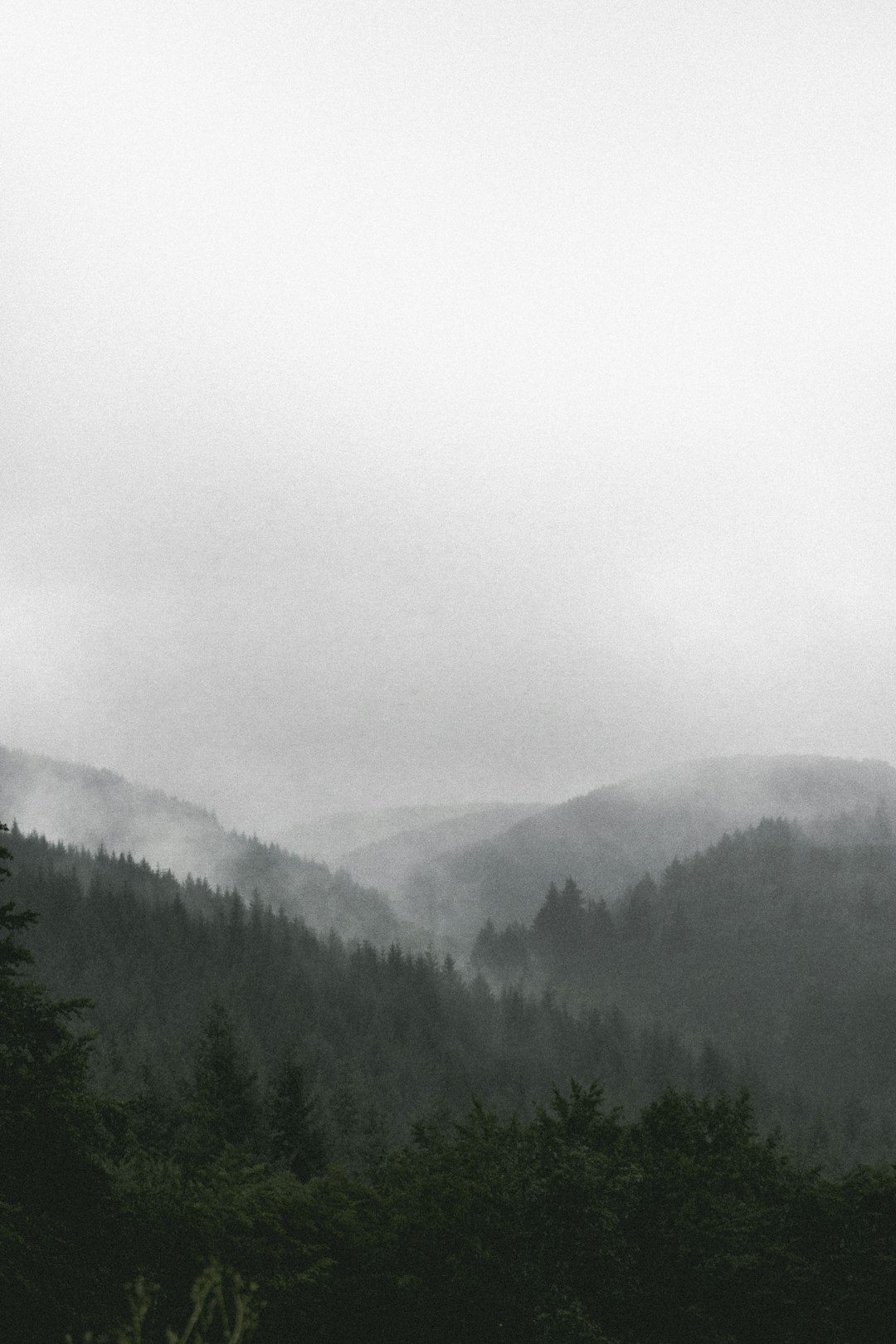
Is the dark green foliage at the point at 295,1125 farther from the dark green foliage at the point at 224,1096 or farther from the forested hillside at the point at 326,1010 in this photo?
the forested hillside at the point at 326,1010

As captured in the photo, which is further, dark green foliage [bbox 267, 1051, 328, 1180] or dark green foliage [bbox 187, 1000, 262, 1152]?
dark green foliage [bbox 187, 1000, 262, 1152]

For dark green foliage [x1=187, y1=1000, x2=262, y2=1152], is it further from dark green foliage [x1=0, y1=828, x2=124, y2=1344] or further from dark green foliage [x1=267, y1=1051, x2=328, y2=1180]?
dark green foliage [x1=0, y1=828, x2=124, y2=1344]

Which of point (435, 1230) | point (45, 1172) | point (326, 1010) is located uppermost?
point (45, 1172)

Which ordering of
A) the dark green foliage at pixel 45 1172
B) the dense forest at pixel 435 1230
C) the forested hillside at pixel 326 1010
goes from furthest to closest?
the forested hillside at pixel 326 1010, the dense forest at pixel 435 1230, the dark green foliage at pixel 45 1172

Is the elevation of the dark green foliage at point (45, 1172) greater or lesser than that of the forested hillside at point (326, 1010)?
greater

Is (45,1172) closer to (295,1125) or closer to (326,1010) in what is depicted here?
(295,1125)

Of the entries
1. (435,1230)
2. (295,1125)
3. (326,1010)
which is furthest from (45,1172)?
(326,1010)

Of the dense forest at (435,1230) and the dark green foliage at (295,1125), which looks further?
the dark green foliage at (295,1125)

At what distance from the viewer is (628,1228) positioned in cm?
1958

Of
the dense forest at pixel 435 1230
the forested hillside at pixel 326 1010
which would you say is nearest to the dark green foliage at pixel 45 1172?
the dense forest at pixel 435 1230

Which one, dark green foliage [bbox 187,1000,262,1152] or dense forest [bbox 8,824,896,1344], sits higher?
dense forest [bbox 8,824,896,1344]

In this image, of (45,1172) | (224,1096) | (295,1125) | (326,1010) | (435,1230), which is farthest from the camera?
(326,1010)

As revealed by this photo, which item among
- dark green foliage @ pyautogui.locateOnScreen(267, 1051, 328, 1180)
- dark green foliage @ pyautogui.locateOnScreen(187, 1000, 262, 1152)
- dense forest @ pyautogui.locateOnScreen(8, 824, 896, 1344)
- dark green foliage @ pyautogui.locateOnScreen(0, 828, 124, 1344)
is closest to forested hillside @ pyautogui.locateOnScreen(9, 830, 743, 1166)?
dark green foliage @ pyautogui.locateOnScreen(187, 1000, 262, 1152)

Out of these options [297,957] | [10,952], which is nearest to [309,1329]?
[10,952]
